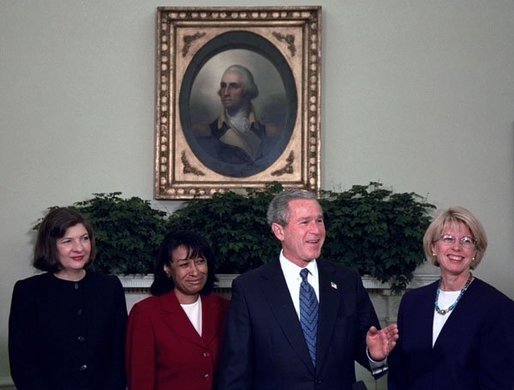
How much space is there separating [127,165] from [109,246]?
0.95 m

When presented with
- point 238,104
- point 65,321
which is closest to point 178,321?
point 65,321

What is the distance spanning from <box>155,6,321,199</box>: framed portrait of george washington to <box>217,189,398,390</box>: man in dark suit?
2.74 meters

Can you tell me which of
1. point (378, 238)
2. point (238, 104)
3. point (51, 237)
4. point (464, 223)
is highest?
point (238, 104)

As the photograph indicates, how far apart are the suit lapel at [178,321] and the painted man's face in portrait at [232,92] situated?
261 cm

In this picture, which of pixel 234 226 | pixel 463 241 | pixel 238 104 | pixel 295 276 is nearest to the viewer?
pixel 463 241

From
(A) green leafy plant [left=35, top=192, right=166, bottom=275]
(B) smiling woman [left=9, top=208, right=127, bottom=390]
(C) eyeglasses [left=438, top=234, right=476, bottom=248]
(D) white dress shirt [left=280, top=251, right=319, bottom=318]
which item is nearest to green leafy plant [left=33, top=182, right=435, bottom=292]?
(A) green leafy plant [left=35, top=192, right=166, bottom=275]

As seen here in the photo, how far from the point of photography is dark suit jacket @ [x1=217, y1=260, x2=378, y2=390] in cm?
354

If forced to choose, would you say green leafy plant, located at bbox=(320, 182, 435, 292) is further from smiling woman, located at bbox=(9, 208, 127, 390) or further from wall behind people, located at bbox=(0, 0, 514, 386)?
smiling woman, located at bbox=(9, 208, 127, 390)

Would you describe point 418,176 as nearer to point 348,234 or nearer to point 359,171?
point 359,171

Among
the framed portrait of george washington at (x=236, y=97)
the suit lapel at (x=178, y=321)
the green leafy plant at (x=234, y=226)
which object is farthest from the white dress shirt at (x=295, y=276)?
the framed portrait of george washington at (x=236, y=97)

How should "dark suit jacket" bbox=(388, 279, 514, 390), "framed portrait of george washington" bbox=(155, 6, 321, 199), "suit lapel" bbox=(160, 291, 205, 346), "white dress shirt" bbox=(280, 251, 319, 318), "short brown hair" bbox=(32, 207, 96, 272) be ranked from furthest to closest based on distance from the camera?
"framed portrait of george washington" bbox=(155, 6, 321, 199) → "suit lapel" bbox=(160, 291, 205, 346) → "short brown hair" bbox=(32, 207, 96, 272) → "white dress shirt" bbox=(280, 251, 319, 318) → "dark suit jacket" bbox=(388, 279, 514, 390)

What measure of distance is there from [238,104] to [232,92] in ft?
0.34

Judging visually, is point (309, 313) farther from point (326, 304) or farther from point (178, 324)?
point (178, 324)

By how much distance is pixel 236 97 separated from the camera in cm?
660
